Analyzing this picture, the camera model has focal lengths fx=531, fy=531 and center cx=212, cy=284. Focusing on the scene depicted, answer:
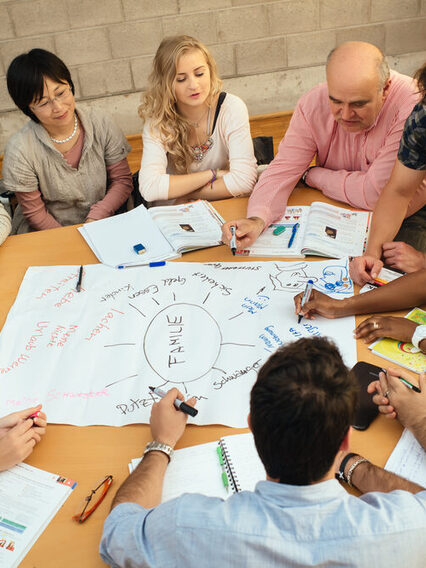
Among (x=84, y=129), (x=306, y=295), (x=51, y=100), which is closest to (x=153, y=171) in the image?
(x=84, y=129)

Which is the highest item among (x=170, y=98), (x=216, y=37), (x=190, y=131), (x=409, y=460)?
(x=216, y=37)

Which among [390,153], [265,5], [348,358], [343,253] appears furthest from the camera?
[265,5]

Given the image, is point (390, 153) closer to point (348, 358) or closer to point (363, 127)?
point (363, 127)

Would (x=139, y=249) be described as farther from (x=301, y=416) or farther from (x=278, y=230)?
(x=301, y=416)

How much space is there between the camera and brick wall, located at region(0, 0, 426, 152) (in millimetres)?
3729

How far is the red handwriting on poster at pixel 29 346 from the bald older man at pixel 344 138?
24.6 inches

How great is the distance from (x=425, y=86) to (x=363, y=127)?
1.25 feet

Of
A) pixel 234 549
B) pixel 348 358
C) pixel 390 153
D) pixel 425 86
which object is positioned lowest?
pixel 348 358

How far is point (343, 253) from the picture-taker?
163 cm

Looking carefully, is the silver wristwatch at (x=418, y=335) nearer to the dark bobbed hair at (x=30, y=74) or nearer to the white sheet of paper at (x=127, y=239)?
the white sheet of paper at (x=127, y=239)

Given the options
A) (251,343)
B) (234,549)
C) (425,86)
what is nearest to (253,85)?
(425,86)

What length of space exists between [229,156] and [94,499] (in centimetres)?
159

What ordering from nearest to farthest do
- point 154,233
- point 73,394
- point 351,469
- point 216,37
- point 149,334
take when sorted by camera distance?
point 351,469
point 73,394
point 149,334
point 154,233
point 216,37

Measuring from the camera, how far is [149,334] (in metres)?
1.38
